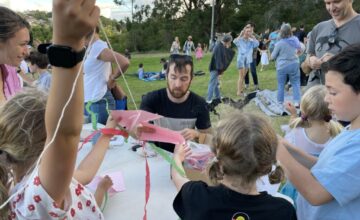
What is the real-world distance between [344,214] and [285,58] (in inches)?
233

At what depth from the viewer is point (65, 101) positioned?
0.64m

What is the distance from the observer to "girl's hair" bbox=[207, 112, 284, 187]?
117 centimetres

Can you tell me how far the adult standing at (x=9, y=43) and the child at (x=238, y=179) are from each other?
48.1 inches

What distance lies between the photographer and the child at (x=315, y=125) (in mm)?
1980

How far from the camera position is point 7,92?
2.12 m

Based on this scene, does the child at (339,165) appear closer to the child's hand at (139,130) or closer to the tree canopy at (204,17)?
the child's hand at (139,130)

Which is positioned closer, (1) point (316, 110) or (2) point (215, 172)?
(2) point (215, 172)

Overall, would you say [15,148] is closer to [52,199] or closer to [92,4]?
[52,199]

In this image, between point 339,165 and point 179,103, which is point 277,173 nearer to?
point 339,165

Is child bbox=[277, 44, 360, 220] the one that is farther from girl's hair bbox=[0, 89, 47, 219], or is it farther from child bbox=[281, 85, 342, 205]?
girl's hair bbox=[0, 89, 47, 219]

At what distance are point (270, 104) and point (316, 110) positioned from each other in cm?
470

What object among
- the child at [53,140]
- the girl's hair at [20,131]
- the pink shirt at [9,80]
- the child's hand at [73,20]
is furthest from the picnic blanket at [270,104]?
the child's hand at [73,20]

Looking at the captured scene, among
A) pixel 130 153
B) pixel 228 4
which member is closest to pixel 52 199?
pixel 130 153

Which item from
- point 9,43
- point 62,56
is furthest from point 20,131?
point 9,43
